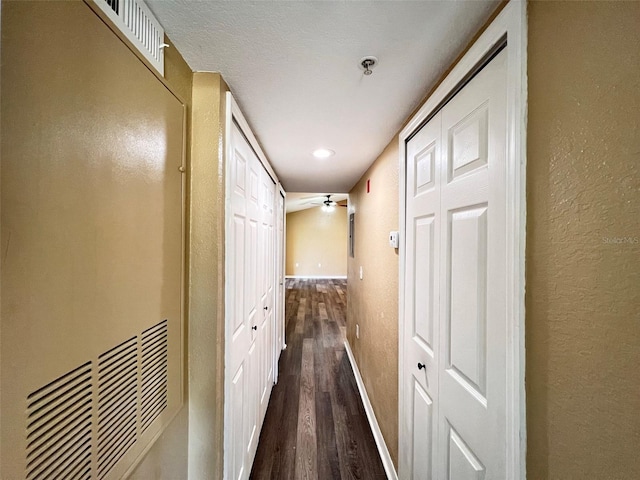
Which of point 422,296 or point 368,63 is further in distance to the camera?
point 422,296

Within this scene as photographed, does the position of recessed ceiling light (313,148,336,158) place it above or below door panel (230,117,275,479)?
above

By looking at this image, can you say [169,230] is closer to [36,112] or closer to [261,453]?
[36,112]

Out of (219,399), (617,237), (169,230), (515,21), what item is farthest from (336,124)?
(219,399)

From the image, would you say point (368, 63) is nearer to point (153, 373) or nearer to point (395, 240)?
point (395, 240)

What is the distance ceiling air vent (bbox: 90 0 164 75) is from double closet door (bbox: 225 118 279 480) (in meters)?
0.38

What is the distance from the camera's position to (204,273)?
38.3 inches

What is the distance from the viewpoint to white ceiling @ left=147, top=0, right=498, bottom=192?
697mm

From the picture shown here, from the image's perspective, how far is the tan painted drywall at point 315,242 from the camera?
366 inches

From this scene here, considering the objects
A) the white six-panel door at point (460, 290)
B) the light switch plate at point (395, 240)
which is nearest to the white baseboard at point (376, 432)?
the white six-panel door at point (460, 290)

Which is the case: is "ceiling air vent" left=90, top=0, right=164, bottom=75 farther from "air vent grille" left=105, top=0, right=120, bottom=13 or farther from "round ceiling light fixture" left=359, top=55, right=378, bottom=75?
"round ceiling light fixture" left=359, top=55, right=378, bottom=75

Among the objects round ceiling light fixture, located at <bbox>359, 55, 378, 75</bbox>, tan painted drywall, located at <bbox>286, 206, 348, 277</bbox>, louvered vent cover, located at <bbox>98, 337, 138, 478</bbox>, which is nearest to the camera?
louvered vent cover, located at <bbox>98, 337, 138, 478</bbox>

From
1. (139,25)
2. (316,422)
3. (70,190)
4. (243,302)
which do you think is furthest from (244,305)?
(316,422)

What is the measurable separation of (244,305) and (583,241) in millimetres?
1367

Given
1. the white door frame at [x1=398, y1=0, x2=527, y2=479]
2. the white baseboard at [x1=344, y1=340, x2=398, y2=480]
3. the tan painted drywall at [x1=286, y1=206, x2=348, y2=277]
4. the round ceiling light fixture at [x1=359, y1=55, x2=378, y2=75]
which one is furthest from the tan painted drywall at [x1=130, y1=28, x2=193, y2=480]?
the tan painted drywall at [x1=286, y1=206, x2=348, y2=277]
